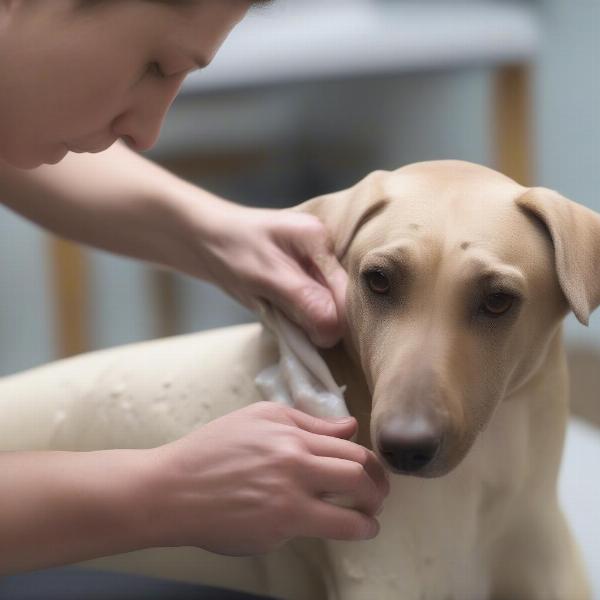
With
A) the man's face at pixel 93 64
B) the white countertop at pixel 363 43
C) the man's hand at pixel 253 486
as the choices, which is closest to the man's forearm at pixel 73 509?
the man's hand at pixel 253 486

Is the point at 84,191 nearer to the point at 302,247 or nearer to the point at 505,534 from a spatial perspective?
the point at 302,247

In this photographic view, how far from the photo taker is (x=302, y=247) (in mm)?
794

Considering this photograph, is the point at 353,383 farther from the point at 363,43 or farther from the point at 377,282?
the point at 363,43

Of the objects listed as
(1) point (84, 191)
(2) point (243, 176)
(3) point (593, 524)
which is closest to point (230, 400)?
(1) point (84, 191)

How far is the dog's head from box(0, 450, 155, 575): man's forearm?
0.50 ft

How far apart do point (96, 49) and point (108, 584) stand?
0.42 metres

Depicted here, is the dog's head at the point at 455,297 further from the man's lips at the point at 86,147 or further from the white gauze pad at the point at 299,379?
the man's lips at the point at 86,147

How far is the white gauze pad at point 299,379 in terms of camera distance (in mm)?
714

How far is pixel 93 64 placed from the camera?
2.20ft

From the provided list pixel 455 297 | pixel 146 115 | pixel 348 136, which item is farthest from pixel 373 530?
pixel 348 136

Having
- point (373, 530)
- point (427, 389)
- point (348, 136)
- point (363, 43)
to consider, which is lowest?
point (348, 136)

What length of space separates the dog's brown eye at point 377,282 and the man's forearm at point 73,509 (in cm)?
18

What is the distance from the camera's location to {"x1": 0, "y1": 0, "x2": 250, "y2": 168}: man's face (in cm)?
65

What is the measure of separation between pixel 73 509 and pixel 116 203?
353 millimetres
